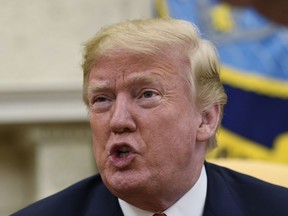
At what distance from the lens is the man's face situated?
1851mm

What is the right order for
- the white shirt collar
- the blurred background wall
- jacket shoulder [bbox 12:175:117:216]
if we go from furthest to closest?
the blurred background wall
jacket shoulder [bbox 12:175:117:216]
the white shirt collar

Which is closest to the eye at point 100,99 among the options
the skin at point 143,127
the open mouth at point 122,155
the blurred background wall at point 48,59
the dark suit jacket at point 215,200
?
the skin at point 143,127

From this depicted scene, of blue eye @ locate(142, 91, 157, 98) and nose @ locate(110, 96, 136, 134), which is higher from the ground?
blue eye @ locate(142, 91, 157, 98)

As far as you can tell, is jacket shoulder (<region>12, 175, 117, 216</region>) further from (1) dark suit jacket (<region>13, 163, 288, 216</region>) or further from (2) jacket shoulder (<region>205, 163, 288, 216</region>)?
(2) jacket shoulder (<region>205, 163, 288, 216</region>)

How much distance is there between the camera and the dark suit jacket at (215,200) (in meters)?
Answer: 2.02

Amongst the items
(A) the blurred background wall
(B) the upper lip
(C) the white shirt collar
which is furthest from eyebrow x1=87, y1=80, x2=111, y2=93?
(A) the blurred background wall

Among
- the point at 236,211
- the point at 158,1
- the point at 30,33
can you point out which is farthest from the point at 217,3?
the point at 236,211

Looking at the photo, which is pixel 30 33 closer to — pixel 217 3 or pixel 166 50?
pixel 217 3

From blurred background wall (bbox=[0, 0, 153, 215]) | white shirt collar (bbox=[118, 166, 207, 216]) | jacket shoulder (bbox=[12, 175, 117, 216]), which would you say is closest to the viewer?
white shirt collar (bbox=[118, 166, 207, 216])

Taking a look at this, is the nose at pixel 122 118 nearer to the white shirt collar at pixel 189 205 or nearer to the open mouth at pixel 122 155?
the open mouth at pixel 122 155

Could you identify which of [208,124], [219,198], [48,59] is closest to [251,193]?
[219,198]

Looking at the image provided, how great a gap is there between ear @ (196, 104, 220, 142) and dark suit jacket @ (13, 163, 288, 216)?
124 millimetres

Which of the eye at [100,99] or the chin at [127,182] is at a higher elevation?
the eye at [100,99]

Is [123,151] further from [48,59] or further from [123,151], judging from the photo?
[48,59]
